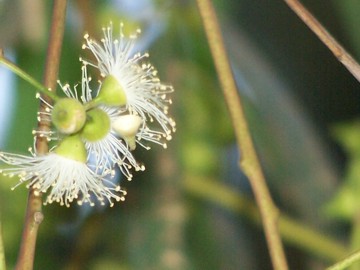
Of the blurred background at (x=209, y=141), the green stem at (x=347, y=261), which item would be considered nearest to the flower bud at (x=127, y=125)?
the green stem at (x=347, y=261)

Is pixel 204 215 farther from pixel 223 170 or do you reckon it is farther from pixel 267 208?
pixel 267 208

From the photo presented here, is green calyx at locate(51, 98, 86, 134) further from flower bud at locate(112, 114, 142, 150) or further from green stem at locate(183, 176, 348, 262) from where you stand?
green stem at locate(183, 176, 348, 262)

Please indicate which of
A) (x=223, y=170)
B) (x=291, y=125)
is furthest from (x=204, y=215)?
(x=291, y=125)

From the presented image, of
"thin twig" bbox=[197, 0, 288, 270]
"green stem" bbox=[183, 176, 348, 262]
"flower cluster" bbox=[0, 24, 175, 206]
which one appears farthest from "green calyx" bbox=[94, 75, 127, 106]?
"green stem" bbox=[183, 176, 348, 262]

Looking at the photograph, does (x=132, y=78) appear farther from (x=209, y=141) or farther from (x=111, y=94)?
(x=209, y=141)

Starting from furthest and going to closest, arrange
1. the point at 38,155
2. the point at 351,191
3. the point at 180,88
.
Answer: the point at 180,88
the point at 351,191
the point at 38,155

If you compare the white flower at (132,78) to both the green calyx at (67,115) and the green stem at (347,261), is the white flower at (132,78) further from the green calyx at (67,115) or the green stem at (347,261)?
the green stem at (347,261)

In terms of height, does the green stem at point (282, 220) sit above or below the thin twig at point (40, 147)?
above
